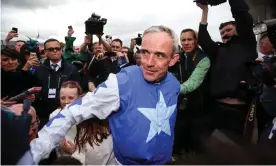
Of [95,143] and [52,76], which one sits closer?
[95,143]

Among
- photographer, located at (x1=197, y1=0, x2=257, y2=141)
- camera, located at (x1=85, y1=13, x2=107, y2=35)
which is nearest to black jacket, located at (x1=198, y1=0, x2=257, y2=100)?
photographer, located at (x1=197, y1=0, x2=257, y2=141)

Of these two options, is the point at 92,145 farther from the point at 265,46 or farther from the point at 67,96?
the point at 265,46

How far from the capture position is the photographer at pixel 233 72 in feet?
9.90

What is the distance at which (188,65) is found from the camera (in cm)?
372

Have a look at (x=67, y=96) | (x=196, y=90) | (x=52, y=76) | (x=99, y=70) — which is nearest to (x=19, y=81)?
(x=67, y=96)

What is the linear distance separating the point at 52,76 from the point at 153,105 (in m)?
2.63

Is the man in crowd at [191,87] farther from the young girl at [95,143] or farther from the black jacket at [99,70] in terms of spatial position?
the young girl at [95,143]

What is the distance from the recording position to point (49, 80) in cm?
404

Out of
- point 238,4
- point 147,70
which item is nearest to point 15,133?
point 147,70

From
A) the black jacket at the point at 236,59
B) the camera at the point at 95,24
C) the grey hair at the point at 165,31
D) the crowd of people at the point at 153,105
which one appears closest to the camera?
the crowd of people at the point at 153,105

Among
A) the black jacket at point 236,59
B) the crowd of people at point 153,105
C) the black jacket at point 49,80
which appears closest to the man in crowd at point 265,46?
the crowd of people at point 153,105

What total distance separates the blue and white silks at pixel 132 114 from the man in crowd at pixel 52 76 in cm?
231

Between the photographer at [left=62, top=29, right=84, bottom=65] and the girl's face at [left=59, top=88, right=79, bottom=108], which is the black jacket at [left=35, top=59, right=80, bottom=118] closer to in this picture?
the girl's face at [left=59, top=88, right=79, bottom=108]

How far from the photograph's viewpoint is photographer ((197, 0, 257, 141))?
3018 millimetres
